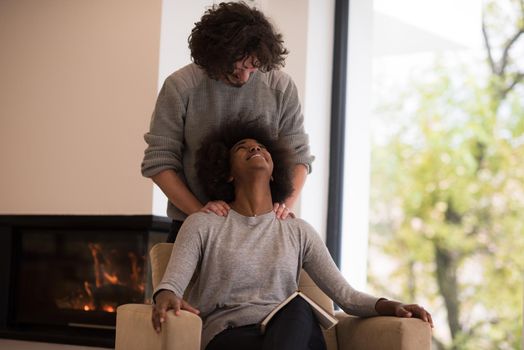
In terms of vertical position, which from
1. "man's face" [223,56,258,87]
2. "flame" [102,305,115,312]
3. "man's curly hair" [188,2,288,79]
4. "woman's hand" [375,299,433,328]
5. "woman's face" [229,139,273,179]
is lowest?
"flame" [102,305,115,312]

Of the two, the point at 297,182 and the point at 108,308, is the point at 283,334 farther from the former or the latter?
the point at 108,308

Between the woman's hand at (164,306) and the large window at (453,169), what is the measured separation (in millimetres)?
5960

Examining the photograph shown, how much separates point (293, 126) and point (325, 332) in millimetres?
705

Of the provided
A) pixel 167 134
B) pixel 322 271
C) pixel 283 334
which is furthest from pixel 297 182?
pixel 283 334

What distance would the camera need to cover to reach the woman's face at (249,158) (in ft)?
8.98

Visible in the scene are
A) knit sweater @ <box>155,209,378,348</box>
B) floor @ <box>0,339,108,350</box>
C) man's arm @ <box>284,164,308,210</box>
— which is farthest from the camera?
floor @ <box>0,339,108,350</box>

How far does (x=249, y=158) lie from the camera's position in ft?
9.04

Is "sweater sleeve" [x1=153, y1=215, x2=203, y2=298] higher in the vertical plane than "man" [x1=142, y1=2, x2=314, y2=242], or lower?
lower

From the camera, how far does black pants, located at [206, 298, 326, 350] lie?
232 centimetres

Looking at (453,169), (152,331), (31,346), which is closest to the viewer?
(152,331)

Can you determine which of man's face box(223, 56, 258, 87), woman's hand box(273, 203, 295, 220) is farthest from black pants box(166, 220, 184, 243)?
man's face box(223, 56, 258, 87)

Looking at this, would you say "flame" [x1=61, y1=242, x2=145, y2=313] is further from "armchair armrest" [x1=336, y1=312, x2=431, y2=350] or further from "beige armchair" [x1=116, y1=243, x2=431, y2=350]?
"armchair armrest" [x1=336, y1=312, x2=431, y2=350]

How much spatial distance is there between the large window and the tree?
0.01m

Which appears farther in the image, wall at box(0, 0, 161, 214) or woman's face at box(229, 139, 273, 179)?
wall at box(0, 0, 161, 214)
